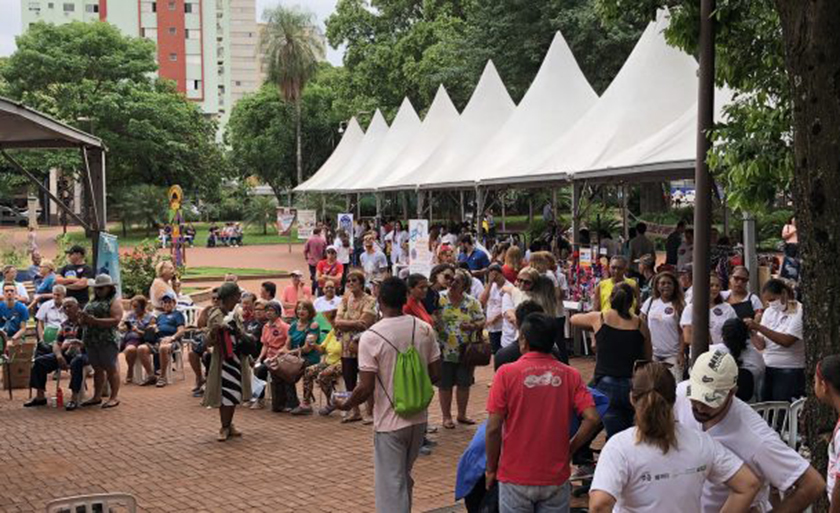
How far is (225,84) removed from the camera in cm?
11544

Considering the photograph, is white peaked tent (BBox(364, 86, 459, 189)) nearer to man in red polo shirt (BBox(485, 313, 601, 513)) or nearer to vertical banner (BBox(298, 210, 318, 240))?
vertical banner (BBox(298, 210, 318, 240))

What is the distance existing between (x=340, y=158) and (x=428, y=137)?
10.3 m

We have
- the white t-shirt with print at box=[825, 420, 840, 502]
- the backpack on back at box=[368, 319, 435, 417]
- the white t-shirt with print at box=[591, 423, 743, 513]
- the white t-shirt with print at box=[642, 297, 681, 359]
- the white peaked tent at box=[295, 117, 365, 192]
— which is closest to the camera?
the white t-shirt with print at box=[591, 423, 743, 513]

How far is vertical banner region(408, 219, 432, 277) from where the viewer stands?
19641mm

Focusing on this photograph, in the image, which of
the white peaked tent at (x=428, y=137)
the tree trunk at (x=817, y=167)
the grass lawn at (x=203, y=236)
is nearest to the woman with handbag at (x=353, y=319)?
the tree trunk at (x=817, y=167)

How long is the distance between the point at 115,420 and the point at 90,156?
567cm

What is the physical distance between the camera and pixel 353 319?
383 inches

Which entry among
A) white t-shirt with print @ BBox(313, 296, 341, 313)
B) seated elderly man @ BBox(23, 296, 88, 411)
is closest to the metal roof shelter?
seated elderly man @ BBox(23, 296, 88, 411)

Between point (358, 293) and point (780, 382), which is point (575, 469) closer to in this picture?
point (780, 382)

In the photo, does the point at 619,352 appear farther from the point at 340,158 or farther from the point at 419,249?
the point at 340,158

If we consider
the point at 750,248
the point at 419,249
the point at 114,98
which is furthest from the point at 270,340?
the point at 114,98

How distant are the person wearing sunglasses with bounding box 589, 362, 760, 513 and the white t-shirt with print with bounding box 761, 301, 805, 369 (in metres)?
4.28

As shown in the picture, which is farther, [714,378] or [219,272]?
[219,272]

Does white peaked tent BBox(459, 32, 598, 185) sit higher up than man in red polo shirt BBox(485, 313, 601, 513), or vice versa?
white peaked tent BBox(459, 32, 598, 185)
